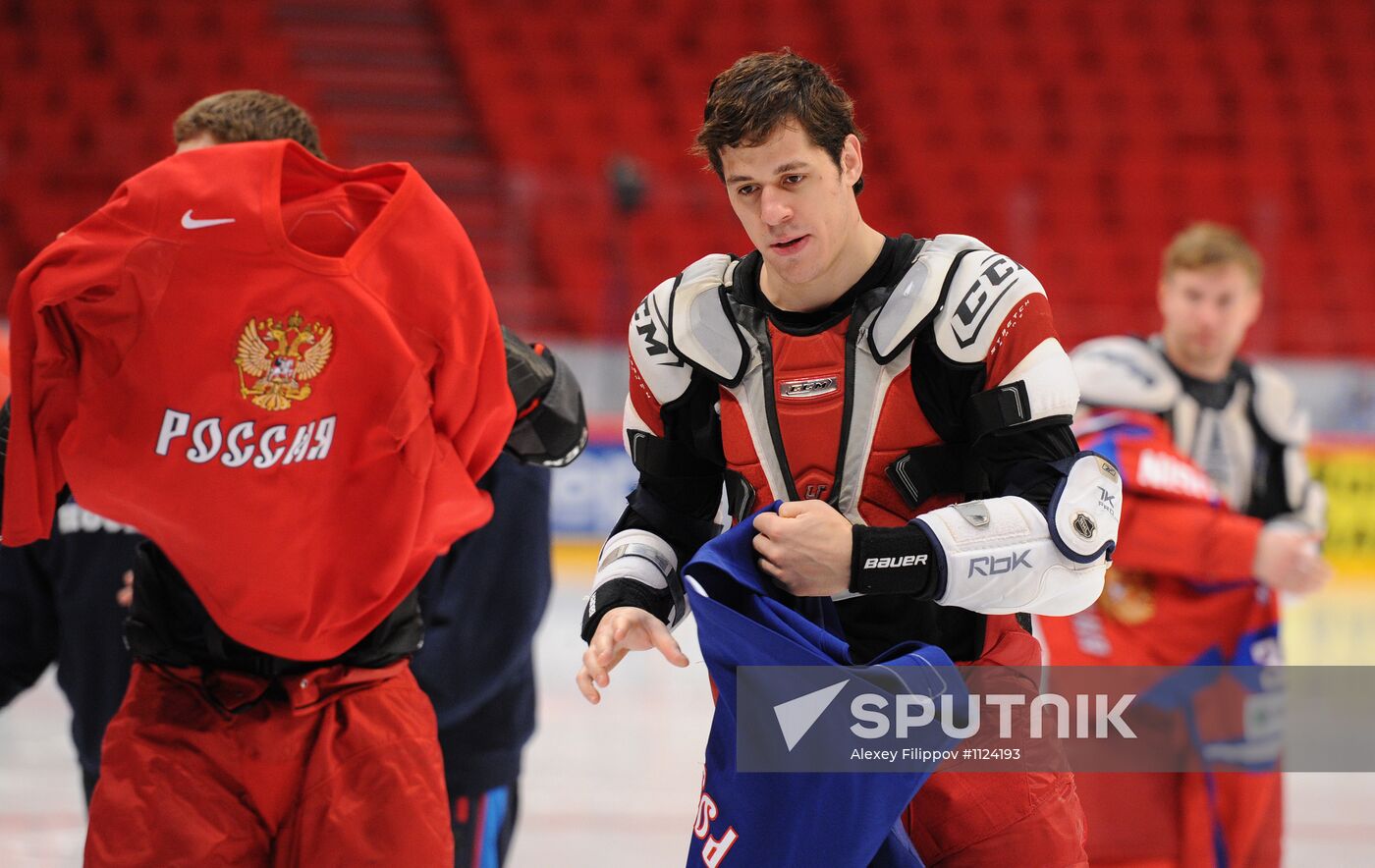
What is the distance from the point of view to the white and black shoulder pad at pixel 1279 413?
4027 mm

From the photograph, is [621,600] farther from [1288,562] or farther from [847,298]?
[1288,562]

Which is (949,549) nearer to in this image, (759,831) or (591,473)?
(759,831)

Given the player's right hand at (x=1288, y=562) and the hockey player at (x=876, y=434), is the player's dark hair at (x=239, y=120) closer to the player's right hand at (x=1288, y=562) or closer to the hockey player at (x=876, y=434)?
the hockey player at (x=876, y=434)

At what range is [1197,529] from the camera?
3697 millimetres

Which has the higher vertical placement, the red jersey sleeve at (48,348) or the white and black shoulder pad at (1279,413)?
the white and black shoulder pad at (1279,413)

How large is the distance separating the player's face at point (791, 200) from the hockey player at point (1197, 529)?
1623mm

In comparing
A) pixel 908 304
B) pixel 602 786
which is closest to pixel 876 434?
pixel 908 304

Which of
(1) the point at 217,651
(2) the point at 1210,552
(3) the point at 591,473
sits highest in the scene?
(3) the point at 591,473

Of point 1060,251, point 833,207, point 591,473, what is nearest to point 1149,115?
point 1060,251

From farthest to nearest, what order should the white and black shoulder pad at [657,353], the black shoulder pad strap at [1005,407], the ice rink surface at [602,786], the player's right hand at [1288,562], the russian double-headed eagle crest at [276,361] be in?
the ice rink surface at [602,786] → the player's right hand at [1288,562] → the white and black shoulder pad at [657,353] → the russian double-headed eagle crest at [276,361] → the black shoulder pad strap at [1005,407]

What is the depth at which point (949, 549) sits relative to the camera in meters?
2.12

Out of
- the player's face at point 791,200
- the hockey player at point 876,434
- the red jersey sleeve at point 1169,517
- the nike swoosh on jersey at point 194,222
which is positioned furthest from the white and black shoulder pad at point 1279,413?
the nike swoosh on jersey at point 194,222

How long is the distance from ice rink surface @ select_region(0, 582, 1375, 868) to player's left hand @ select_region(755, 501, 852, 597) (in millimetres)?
2783

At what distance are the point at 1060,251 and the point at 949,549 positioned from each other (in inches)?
432
